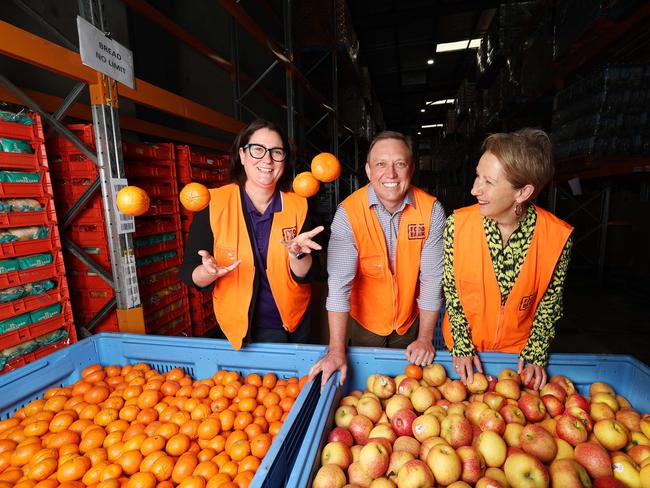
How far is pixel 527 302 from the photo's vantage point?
5.84 ft

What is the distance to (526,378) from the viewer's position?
1.63 m

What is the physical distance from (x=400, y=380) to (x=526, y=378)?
22.6 inches

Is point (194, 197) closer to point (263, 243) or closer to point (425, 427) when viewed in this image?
point (263, 243)

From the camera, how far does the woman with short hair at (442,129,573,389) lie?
160cm

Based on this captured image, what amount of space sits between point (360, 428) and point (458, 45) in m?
15.9

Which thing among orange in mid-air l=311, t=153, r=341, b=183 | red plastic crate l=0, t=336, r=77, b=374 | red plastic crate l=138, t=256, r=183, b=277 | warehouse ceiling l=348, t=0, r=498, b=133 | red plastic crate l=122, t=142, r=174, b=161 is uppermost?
warehouse ceiling l=348, t=0, r=498, b=133

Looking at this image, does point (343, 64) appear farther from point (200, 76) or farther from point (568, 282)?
point (568, 282)

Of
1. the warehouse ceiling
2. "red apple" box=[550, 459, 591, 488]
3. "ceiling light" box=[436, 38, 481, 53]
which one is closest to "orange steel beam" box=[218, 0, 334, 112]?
"red apple" box=[550, 459, 591, 488]

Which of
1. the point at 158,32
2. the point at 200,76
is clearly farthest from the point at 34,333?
the point at 200,76

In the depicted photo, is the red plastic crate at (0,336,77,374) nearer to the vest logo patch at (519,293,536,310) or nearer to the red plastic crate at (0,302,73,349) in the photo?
the red plastic crate at (0,302,73,349)

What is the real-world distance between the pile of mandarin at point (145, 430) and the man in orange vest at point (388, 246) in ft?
1.83

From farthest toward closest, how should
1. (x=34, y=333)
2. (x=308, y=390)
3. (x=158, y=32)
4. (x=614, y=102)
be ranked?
(x=158, y=32) < (x=614, y=102) < (x=34, y=333) < (x=308, y=390)

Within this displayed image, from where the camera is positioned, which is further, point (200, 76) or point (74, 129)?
point (200, 76)

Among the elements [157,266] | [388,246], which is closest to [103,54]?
[388,246]
